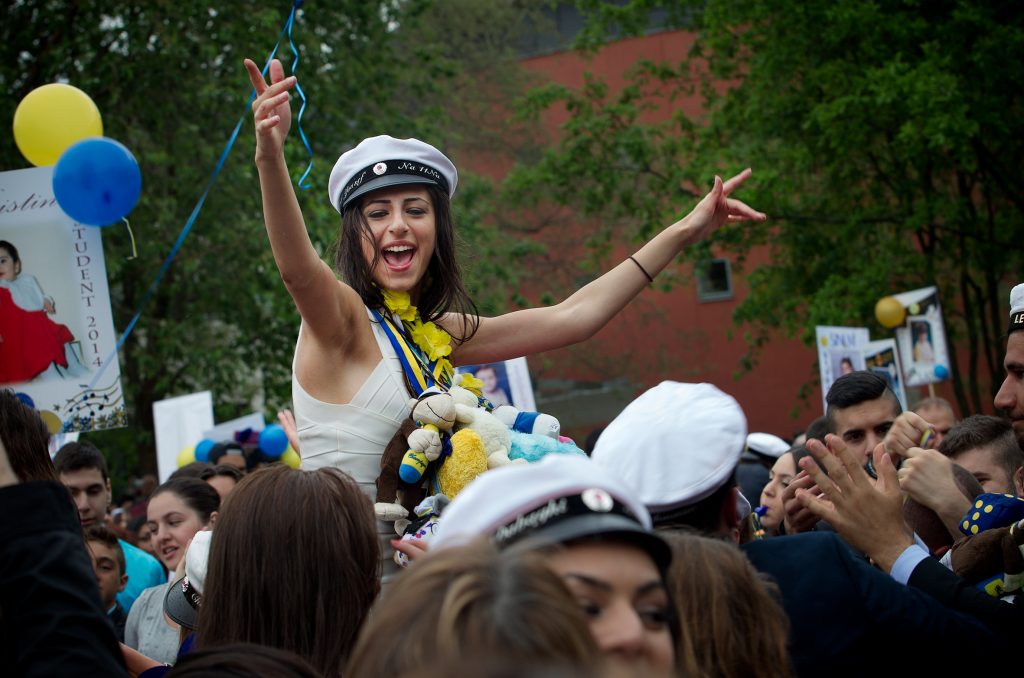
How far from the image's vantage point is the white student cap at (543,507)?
159 cm

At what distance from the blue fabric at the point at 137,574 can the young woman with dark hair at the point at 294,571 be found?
11.7ft

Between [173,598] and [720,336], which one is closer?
[173,598]

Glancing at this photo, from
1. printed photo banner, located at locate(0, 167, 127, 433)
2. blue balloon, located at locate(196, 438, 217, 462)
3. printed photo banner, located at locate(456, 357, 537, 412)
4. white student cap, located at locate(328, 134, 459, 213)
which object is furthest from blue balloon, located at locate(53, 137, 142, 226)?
printed photo banner, located at locate(456, 357, 537, 412)

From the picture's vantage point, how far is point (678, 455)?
2330 millimetres

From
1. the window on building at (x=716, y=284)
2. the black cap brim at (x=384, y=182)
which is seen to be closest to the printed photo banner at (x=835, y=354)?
the black cap brim at (x=384, y=182)

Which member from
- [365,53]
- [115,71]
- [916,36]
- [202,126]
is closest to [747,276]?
[916,36]

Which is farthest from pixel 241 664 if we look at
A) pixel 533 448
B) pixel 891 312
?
pixel 891 312

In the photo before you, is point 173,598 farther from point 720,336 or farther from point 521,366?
point 720,336

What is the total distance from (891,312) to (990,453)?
852 cm

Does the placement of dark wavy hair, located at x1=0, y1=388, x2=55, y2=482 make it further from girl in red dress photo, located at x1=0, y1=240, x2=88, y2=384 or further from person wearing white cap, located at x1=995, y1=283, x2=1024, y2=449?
person wearing white cap, located at x1=995, y1=283, x2=1024, y2=449

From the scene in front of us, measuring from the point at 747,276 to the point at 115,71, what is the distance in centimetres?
949

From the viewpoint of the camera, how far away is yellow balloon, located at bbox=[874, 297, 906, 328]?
1269 centimetres

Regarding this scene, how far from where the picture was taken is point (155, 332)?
14.9 m

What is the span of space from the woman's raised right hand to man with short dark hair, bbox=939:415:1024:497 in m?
3.06
